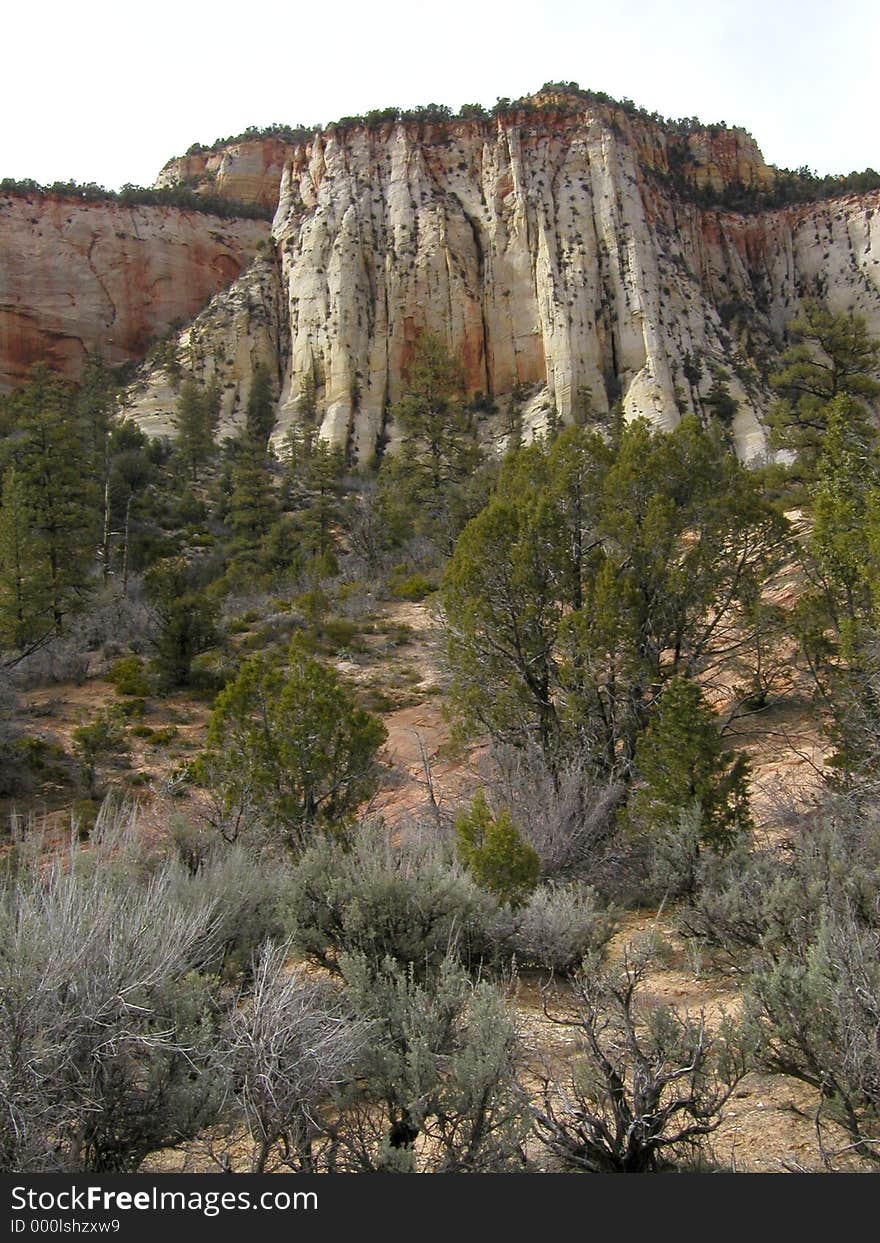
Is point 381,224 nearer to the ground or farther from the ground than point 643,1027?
farther from the ground

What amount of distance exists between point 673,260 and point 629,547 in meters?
41.8

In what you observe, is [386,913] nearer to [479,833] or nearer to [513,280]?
[479,833]

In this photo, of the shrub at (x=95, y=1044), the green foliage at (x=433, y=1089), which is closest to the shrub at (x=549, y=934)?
the green foliage at (x=433, y=1089)

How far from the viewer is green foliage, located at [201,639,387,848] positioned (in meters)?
9.56

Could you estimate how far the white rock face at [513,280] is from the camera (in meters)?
41.9

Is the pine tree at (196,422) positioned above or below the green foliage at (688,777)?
above

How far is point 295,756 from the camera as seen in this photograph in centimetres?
971

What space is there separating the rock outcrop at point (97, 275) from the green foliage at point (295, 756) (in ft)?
148

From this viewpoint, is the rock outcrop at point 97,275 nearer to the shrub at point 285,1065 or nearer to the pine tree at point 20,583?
the pine tree at point 20,583

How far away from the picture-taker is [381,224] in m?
46.9

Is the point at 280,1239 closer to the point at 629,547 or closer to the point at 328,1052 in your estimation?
the point at 328,1052

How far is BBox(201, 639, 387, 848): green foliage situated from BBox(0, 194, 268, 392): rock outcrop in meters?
45.2

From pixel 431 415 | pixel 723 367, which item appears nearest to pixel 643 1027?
pixel 431 415

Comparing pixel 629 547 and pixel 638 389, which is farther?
pixel 638 389
